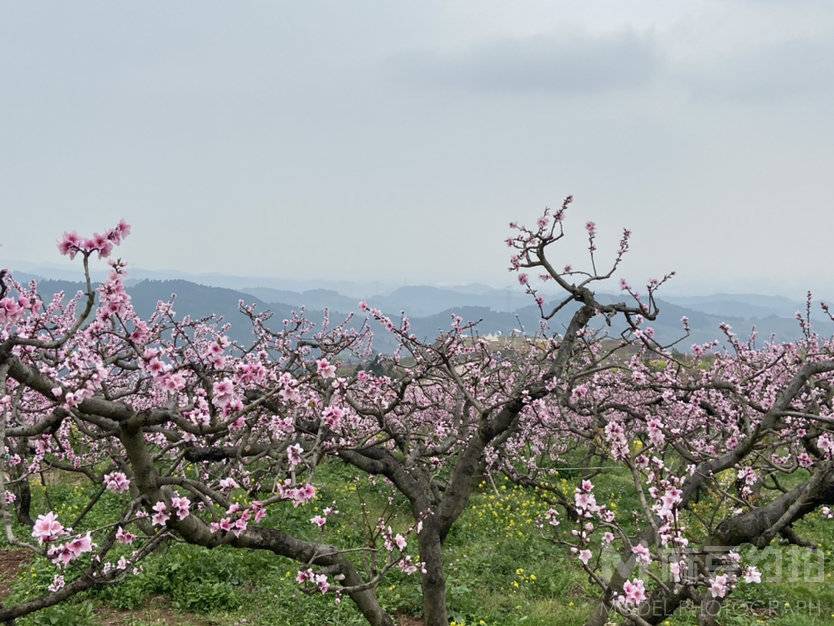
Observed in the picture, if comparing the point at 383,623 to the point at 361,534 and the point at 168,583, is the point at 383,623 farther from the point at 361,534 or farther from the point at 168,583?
the point at 361,534

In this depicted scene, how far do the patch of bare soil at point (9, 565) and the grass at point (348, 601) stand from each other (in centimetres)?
13

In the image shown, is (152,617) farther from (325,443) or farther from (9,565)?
(325,443)

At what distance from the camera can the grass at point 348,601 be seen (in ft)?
28.7

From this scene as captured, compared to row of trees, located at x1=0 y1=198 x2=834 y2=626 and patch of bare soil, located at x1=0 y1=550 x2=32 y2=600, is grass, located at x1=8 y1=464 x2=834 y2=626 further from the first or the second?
row of trees, located at x1=0 y1=198 x2=834 y2=626

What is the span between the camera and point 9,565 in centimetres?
A: 1088

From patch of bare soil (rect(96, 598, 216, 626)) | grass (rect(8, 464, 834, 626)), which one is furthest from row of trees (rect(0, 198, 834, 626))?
patch of bare soil (rect(96, 598, 216, 626))

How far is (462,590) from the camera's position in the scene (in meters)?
9.62

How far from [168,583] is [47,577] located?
210cm

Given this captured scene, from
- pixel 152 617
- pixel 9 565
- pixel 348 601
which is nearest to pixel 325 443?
pixel 348 601

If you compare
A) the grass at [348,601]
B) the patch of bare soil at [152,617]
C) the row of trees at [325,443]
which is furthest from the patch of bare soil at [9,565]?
the patch of bare soil at [152,617]

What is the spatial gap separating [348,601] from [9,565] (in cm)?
698

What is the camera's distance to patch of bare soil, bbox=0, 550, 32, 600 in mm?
9875

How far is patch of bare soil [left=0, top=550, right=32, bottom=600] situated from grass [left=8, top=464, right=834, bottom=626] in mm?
134

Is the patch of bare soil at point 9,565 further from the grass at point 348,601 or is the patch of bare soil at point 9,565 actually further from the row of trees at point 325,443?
the row of trees at point 325,443
